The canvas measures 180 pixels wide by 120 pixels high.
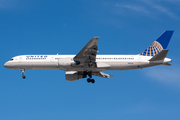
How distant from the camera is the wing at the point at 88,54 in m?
45.4

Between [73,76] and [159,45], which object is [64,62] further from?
[159,45]

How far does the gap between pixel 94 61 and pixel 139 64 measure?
778 centimetres

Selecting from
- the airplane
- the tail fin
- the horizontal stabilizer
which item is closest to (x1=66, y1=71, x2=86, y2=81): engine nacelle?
the airplane

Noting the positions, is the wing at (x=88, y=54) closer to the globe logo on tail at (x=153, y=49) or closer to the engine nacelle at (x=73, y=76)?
the engine nacelle at (x=73, y=76)

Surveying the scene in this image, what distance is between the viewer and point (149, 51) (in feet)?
174

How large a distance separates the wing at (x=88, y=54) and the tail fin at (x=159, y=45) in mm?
10192

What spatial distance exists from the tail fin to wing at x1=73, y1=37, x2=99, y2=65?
10192 mm

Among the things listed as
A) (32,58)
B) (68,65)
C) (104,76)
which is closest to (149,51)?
(104,76)

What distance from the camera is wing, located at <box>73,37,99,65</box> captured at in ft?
149

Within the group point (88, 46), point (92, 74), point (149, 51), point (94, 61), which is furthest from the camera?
point (92, 74)

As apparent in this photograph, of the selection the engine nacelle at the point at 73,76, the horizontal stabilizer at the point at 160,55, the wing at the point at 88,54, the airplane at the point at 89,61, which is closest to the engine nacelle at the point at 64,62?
the airplane at the point at 89,61

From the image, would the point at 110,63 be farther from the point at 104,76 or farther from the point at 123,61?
the point at 104,76

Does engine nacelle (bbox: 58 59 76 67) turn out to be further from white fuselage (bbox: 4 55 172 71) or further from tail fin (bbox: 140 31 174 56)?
tail fin (bbox: 140 31 174 56)

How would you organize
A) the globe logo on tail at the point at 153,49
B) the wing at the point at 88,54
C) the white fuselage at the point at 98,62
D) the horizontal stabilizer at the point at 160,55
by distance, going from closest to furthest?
the wing at the point at 88,54
the horizontal stabilizer at the point at 160,55
the white fuselage at the point at 98,62
the globe logo on tail at the point at 153,49
